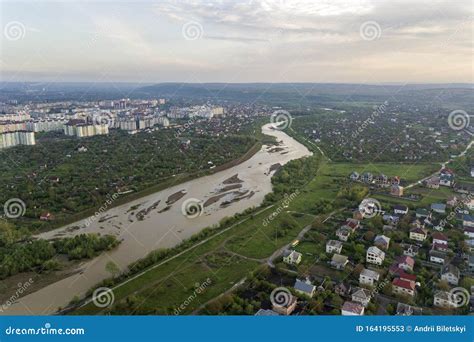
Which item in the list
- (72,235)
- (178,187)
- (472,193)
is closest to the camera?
(72,235)

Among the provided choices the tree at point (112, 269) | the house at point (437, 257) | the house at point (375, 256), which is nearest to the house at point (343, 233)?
the house at point (375, 256)

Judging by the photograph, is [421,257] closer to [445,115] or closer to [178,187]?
[178,187]

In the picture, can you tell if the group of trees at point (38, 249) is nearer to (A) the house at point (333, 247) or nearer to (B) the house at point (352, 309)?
(A) the house at point (333, 247)

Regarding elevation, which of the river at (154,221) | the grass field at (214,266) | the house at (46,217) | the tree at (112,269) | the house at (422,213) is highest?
the house at (422,213)

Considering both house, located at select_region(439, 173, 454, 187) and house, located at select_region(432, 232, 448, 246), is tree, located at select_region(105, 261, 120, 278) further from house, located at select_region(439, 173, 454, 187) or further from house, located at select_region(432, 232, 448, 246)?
house, located at select_region(439, 173, 454, 187)

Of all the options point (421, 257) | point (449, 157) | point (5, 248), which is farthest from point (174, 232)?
point (449, 157)

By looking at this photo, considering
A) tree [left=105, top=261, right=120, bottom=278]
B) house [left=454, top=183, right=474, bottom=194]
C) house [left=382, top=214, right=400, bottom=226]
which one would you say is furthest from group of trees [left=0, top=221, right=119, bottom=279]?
house [left=454, top=183, right=474, bottom=194]
